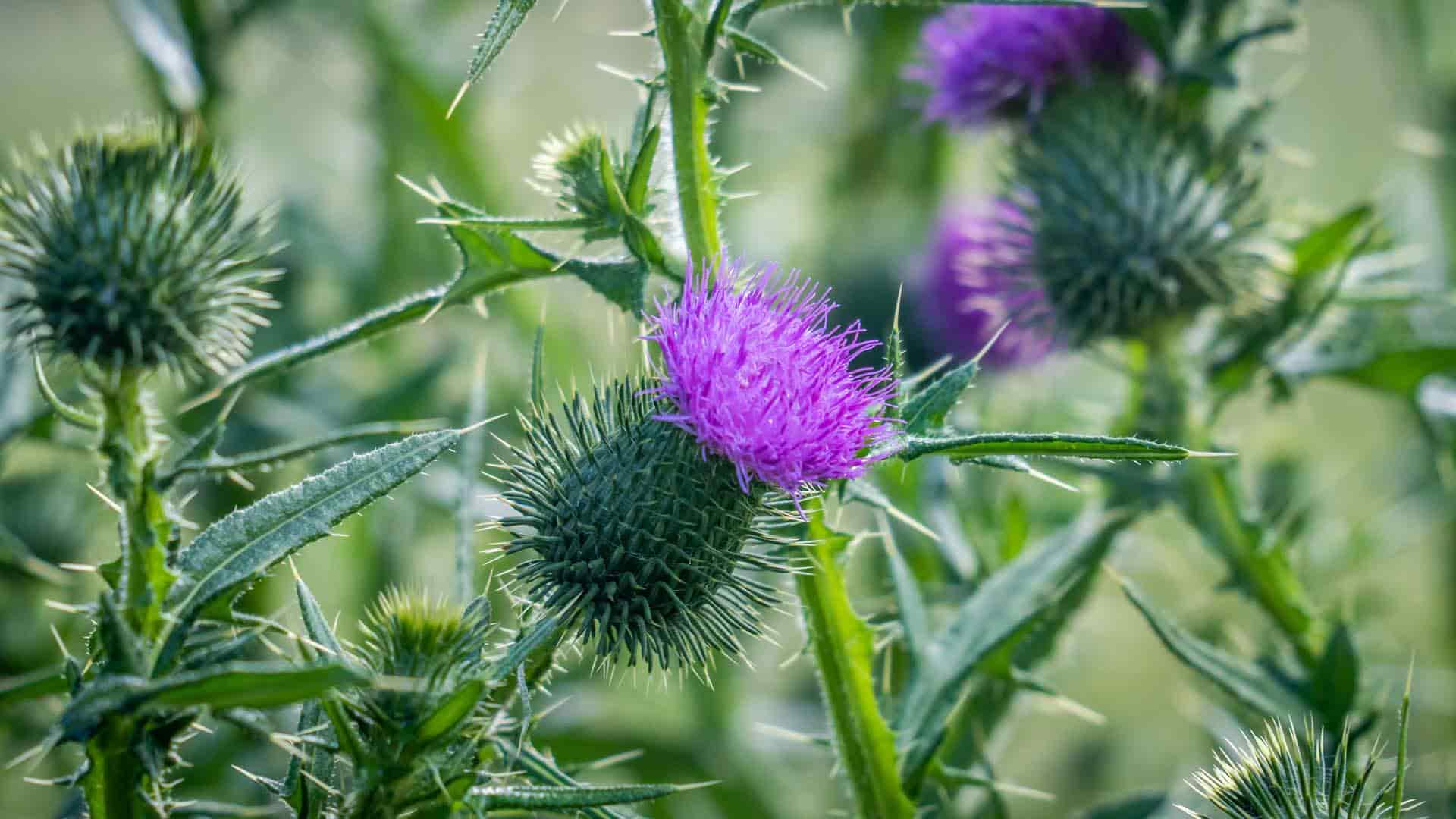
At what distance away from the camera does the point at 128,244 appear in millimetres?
1653

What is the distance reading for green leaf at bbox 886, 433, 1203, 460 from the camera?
135 cm

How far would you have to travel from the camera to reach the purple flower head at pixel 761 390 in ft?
4.98

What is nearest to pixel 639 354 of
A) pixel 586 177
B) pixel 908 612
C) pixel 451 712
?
pixel 586 177

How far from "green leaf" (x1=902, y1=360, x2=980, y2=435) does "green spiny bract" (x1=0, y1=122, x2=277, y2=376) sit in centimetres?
102

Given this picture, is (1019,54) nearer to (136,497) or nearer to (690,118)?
(690,118)

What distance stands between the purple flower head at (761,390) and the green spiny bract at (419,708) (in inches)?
16.0

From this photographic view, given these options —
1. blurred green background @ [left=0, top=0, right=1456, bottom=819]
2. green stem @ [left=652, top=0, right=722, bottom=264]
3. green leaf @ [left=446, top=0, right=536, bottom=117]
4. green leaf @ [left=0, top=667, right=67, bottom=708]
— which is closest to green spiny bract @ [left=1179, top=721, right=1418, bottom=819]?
blurred green background @ [left=0, top=0, right=1456, bottom=819]

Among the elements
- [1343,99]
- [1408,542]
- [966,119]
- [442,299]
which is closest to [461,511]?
[442,299]

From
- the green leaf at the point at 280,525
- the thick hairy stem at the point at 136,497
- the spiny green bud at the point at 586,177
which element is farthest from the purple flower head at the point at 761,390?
the thick hairy stem at the point at 136,497

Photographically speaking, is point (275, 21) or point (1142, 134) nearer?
point (1142, 134)

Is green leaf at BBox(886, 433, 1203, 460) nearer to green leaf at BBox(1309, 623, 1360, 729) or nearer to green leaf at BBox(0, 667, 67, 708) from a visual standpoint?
green leaf at BBox(1309, 623, 1360, 729)

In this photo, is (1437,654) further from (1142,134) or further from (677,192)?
(677,192)

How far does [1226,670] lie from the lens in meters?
1.93

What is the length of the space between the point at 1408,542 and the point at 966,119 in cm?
182
